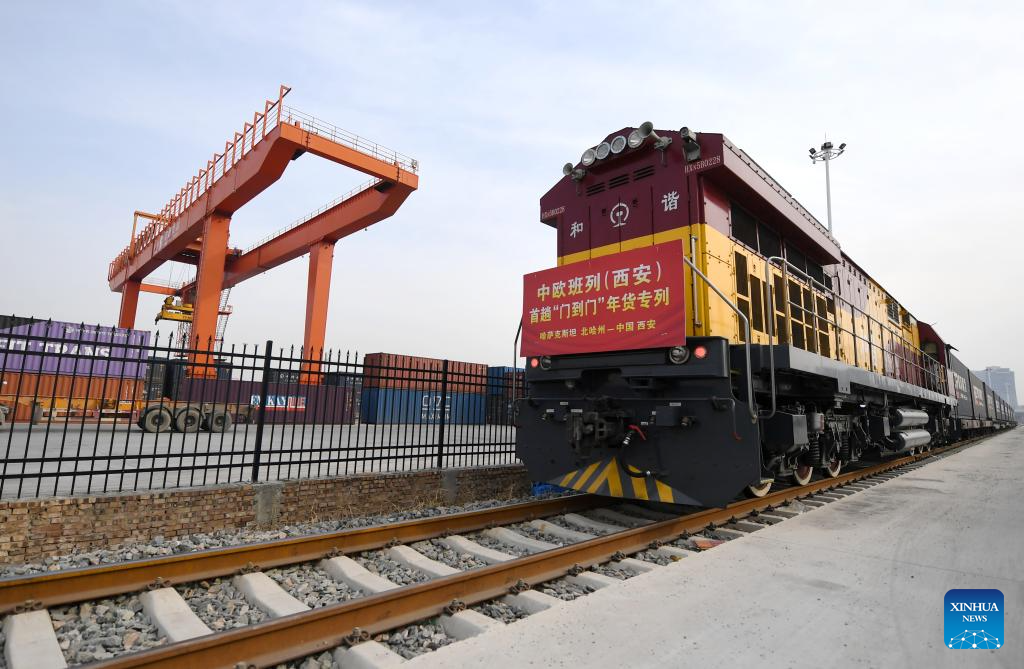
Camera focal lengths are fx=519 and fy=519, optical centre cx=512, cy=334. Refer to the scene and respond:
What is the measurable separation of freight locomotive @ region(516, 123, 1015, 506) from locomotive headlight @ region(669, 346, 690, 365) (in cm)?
1

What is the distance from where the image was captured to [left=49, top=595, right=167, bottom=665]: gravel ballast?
2516 millimetres

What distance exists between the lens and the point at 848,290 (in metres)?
8.67

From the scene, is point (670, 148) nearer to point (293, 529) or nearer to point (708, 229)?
point (708, 229)

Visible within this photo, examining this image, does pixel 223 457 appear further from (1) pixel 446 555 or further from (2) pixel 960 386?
(2) pixel 960 386

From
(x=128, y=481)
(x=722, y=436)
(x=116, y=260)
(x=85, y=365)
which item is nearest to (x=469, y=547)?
(x=722, y=436)

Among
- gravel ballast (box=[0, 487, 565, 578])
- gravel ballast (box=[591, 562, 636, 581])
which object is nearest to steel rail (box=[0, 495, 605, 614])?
gravel ballast (box=[0, 487, 565, 578])

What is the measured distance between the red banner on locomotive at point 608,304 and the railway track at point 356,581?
1.72 meters

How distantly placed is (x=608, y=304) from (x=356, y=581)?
10.9 ft

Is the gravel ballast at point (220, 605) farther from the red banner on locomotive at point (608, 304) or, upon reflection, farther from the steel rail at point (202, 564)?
the red banner on locomotive at point (608, 304)

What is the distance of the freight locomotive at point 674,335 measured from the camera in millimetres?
4695

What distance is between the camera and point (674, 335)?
4723 millimetres

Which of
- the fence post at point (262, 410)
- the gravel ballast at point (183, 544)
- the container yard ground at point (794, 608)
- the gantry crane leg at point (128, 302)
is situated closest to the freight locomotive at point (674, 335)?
the container yard ground at point (794, 608)

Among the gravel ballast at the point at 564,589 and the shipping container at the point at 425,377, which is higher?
the shipping container at the point at 425,377

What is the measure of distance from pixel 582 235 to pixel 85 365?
A: 51.9ft
